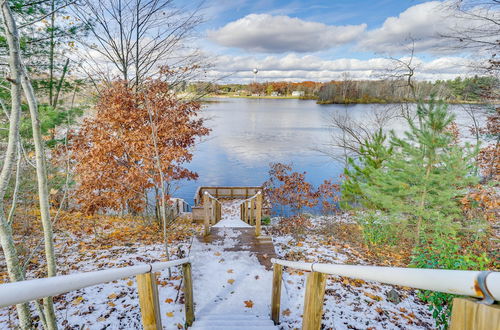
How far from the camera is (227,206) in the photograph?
14.6 m

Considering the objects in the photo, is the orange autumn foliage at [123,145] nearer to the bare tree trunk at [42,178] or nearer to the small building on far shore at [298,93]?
the bare tree trunk at [42,178]

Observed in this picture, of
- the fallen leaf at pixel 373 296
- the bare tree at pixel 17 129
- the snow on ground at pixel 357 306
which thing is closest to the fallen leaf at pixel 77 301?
the bare tree at pixel 17 129

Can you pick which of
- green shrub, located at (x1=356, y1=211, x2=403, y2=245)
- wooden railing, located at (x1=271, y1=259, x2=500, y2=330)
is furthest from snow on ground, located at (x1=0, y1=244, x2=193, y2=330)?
green shrub, located at (x1=356, y1=211, x2=403, y2=245)

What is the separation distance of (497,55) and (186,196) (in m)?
15.7

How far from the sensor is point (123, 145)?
6.39 metres

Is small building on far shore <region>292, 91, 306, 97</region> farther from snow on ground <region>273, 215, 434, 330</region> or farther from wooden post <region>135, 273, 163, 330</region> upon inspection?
wooden post <region>135, 273, 163, 330</region>

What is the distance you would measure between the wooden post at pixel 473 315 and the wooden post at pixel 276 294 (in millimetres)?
2751

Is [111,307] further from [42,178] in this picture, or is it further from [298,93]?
[298,93]

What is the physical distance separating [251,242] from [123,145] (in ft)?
12.8

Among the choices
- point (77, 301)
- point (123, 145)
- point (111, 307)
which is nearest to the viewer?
point (111, 307)

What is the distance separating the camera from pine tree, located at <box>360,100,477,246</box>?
5809 millimetres

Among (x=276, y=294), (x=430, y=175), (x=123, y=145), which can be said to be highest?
(x=123, y=145)

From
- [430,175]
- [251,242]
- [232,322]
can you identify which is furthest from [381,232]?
[232,322]

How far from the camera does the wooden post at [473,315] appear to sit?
0.59 metres
